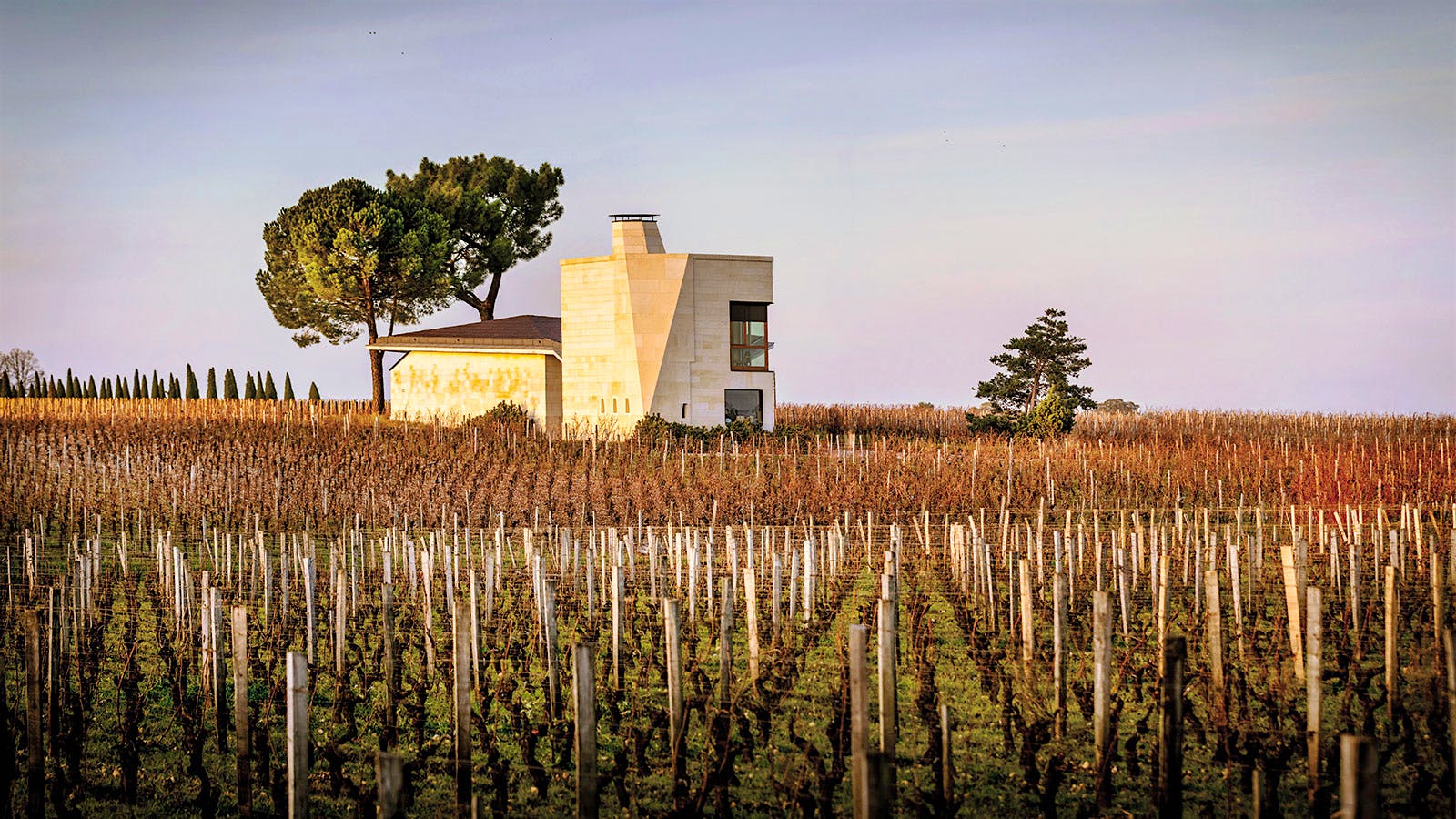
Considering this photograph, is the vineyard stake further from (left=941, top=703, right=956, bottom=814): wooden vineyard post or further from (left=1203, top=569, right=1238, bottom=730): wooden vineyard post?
(left=1203, top=569, right=1238, bottom=730): wooden vineyard post

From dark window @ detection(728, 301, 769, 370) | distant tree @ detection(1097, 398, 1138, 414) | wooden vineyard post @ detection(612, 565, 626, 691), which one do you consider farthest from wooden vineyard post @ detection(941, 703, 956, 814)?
distant tree @ detection(1097, 398, 1138, 414)

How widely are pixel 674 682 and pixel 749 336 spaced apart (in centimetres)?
2598

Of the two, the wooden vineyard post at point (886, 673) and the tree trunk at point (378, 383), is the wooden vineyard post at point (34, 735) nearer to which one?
the wooden vineyard post at point (886, 673)

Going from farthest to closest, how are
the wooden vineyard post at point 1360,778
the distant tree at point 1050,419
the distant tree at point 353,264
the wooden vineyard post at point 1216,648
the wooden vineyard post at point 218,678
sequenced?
the distant tree at point 353,264 < the distant tree at point 1050,419 < the wooden vineyard post at point 218,678 < the wooden vineyard post at point 1216,648 < the wooden vineyard post at point 1360,778

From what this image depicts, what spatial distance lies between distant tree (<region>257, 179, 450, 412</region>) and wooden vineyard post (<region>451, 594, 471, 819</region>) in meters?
36.3

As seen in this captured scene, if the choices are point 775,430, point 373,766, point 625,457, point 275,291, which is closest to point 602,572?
point 373,766

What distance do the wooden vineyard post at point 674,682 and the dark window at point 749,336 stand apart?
25531 mm

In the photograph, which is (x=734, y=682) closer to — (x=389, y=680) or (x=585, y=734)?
(x=389, y=680)

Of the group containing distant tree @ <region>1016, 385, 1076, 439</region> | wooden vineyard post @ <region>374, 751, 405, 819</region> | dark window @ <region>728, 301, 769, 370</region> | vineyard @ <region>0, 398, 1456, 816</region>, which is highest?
dark window @ <region>728, 301, 769, 370</region>

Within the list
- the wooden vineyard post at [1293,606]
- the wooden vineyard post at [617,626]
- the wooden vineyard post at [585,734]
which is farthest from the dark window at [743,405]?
the wooden vineyard post at [585,734]

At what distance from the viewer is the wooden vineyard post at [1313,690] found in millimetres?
7262

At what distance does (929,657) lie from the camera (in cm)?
1030

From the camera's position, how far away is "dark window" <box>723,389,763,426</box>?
109 ft

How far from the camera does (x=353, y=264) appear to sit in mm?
43750
